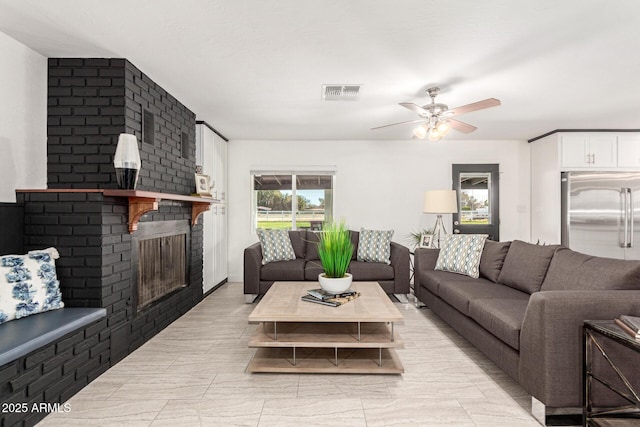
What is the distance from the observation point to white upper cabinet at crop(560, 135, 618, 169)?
15.8 ft

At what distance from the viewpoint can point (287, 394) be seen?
209cm

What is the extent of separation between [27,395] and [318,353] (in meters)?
1.73

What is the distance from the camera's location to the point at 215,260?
495 centimetres

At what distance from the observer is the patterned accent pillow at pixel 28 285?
76.0 inches

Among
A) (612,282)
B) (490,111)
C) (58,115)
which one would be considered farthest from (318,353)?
(490,111)

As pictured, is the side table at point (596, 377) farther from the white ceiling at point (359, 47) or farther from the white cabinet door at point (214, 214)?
the white cabinet door at point (214, 214)

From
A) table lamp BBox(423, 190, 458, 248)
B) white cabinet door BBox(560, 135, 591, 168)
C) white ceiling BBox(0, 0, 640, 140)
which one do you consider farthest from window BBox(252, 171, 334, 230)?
white cabinet door BBox(560, 135, 591, 168)

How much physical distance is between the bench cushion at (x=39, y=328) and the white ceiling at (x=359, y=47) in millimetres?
1851

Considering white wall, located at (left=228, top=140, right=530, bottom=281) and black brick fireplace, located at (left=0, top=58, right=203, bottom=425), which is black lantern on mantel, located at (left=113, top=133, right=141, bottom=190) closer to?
black brick fireplace, located at (left=0, top=58, right=203, bottom=425)

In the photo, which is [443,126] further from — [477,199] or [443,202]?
[477,199]

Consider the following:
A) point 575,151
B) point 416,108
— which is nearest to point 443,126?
point 416,108

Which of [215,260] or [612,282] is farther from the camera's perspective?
[215,260]

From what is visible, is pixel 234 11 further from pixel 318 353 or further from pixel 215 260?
pixel 215 260

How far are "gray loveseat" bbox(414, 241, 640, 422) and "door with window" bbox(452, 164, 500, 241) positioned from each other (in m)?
2.36
